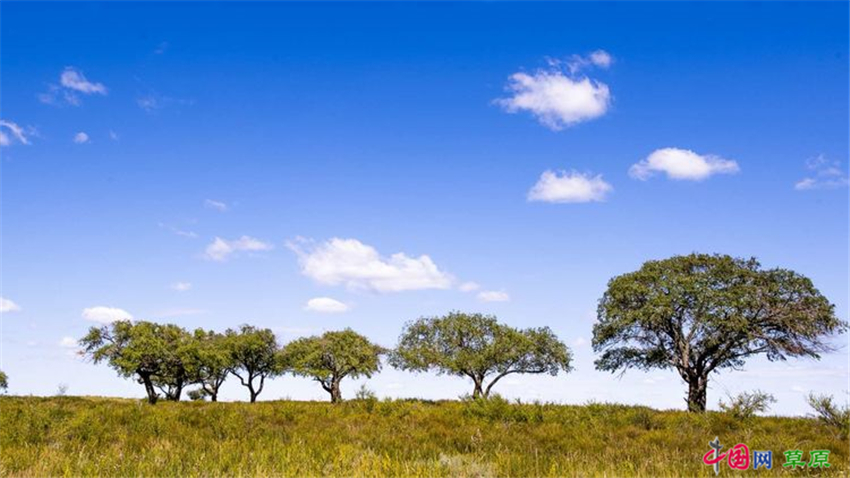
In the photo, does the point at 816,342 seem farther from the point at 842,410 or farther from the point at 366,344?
the point at 366,344

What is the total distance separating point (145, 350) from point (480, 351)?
3259 cm

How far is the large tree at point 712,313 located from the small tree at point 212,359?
40.4 m

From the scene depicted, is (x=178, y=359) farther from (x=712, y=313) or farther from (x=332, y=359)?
(x=712, y=313)

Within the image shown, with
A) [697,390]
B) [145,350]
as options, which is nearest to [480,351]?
[697,390]

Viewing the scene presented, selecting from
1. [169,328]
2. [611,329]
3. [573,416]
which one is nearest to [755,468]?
[573,416]

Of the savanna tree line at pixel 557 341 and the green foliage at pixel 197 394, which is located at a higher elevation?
the savanna tree line at pixel 557 341

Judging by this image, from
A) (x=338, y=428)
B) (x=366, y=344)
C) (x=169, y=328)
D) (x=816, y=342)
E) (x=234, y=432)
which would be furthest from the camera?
(x=366, y=344)

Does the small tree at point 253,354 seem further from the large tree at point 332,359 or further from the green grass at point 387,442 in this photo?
the green grass at point 387,442

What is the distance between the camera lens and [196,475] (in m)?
10.2

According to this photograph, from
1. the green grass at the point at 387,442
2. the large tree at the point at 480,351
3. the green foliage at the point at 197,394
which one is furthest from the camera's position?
the green foliage at the point at 197,394

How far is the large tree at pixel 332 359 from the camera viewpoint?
2402 inches

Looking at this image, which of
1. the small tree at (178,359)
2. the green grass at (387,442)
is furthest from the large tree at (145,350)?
the green grass at (387,442)

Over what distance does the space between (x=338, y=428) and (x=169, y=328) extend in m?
49.5

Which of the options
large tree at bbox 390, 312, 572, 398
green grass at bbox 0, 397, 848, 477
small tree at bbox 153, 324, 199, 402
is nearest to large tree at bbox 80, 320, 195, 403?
small tree at bbox 153, 324, 199, 402
